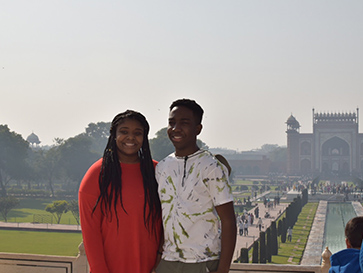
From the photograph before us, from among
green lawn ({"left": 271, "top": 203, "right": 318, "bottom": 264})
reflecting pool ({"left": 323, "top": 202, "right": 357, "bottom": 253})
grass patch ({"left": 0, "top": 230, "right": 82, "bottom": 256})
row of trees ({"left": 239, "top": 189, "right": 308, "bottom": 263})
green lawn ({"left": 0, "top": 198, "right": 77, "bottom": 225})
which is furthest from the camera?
green lawn ({"left": 0, "top": 198, "right": 77, "bottom": 225})

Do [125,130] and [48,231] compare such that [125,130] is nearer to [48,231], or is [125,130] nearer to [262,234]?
[262,234]

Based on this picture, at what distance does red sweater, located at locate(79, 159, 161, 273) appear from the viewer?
2.00 m


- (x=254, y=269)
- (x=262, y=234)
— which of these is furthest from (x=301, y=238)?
(x=254, y=269)

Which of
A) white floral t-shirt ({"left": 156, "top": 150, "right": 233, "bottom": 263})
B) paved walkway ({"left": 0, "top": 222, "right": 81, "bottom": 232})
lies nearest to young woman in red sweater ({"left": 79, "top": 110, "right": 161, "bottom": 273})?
white floral t-shirt ({"left": 156, "top": 150, "right": 233, "bottom": 263})

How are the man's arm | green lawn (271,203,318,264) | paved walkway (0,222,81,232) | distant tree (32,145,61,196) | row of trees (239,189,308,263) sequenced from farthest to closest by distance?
distant tree (32,145,61,196) < paved walkway (0,222,81,232) < green lawn (271,203,318,264) < row of trees (239,189,308,263) < the man's arm

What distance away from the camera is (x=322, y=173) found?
44719mm

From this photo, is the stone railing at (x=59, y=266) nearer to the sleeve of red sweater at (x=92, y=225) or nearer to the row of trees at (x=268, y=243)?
the sleeve of red sweater at (x=92, y=225)

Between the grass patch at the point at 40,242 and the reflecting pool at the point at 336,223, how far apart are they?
6.08m

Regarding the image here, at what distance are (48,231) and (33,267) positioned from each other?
11.0 metres

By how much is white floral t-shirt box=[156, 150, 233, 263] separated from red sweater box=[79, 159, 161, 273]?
0.47 feet

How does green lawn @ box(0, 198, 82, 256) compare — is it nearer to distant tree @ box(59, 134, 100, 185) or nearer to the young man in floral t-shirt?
the young man in floral t-shirt

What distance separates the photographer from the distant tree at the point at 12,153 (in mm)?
26016

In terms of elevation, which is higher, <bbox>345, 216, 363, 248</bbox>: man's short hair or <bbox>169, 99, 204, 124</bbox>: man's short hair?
<bbox>169, 99, 204, 124</bbox>: man's short hair

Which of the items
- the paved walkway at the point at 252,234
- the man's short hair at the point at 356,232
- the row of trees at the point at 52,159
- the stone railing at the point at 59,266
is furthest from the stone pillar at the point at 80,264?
the row of trees at the point at 52,159
